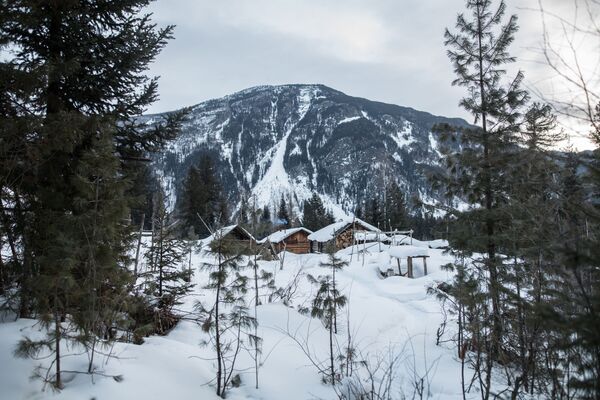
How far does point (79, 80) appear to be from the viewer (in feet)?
21.9

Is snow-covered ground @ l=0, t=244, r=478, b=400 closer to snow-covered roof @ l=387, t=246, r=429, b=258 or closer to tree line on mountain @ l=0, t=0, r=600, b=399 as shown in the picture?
tree line on mountain @ l=0, t=0, r=600, b=399

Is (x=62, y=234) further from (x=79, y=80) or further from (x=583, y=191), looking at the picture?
(x=583, y=191)

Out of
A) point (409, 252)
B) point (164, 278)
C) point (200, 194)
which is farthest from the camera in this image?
point (200, 194)

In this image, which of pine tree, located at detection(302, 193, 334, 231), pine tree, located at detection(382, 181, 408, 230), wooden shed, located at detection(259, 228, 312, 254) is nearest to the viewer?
wooden shed, located at detection(259, 228, 312, 254)

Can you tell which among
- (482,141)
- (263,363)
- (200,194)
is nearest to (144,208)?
(263,363)

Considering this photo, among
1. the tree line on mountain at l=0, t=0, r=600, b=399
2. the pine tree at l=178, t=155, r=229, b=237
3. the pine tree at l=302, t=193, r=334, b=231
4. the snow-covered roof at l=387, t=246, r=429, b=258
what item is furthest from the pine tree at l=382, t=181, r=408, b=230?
the tree line on mountain at l=0, t=0, r=600, b=399

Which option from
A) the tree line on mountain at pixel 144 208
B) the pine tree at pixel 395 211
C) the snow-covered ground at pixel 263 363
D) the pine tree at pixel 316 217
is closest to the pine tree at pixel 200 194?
the pine tree at pixel 316 217

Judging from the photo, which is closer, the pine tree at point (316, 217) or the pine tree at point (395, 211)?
the pine tree at point (395, 211)

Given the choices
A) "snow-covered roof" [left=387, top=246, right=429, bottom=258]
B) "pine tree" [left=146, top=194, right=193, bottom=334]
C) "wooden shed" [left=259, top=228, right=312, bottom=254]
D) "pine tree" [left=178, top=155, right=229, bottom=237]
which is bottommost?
"wooden shed" [left=259, top=228, right=312, bottom=254]

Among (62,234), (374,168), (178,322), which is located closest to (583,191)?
(62,234)

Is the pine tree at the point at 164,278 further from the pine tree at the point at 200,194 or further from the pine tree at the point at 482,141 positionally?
the pine tree at the point at 200,194

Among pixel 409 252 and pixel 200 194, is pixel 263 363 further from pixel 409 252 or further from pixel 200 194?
pixel 200 194

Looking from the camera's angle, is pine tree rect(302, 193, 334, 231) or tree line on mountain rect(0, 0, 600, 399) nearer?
tree line on mountain rect(0, 0, 600, 399)

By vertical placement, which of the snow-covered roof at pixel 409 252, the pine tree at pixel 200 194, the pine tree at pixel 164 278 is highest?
the pine tree at pixel 200 194
